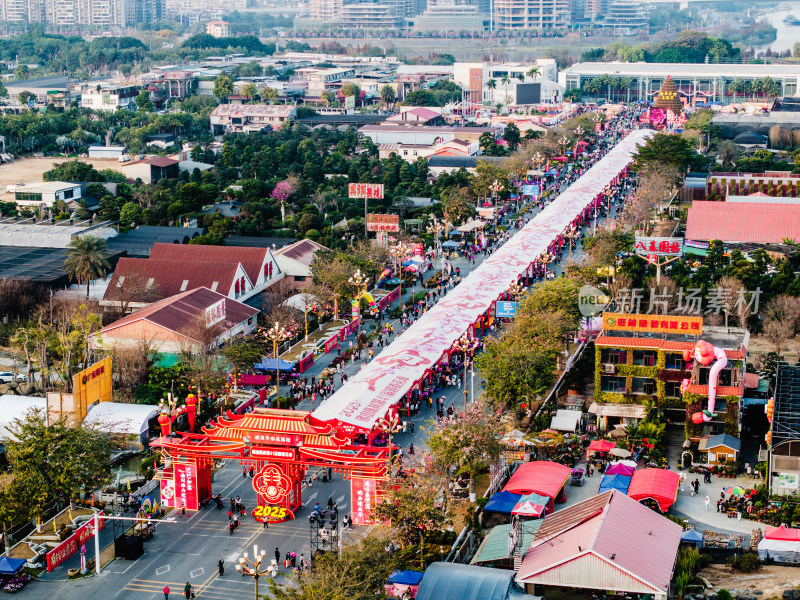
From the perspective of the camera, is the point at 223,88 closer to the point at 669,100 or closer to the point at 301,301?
the point at 669,100

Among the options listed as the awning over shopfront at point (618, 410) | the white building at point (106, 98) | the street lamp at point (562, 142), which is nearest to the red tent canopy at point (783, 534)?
the awning over shopfront at point (618, 410)

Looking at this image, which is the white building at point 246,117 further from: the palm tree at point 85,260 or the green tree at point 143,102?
the palm tree at point 85,260

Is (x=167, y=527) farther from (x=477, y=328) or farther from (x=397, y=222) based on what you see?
(x=397, y=222)

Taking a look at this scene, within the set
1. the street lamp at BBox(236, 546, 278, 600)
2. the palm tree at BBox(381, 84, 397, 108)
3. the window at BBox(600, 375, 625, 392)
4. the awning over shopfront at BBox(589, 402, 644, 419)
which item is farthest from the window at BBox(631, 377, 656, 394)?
the palm tree at BBox(381, 84, 397, 108)

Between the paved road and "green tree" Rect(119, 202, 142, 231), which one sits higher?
"green tree" Rect(119, 202, 142, 231)

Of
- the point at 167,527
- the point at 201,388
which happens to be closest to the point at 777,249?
the point at 201,388

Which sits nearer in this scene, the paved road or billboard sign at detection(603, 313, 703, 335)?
the paved road

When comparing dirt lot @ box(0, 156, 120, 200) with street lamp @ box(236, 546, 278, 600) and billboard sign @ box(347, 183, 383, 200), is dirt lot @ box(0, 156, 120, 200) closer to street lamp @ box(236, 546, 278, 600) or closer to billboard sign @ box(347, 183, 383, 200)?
billboard sign @ box(347, 183, 383, 200)
